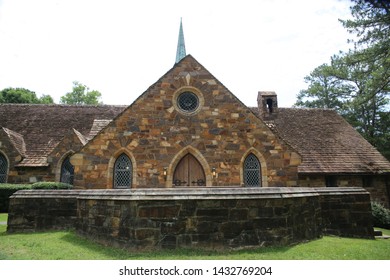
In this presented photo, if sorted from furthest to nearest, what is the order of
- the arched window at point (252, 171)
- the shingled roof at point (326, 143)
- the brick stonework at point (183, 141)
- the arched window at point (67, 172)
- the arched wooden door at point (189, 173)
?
the arched window at point (67, 172)
the shingled roof at point (326, 143)
the arched window at point (252, 171)
the arched wooden door at point (189, 173)
the brick stonework at point (183, 141)

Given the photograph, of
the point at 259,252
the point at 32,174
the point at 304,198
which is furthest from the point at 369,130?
the point at 32,174

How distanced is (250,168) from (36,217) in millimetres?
8546

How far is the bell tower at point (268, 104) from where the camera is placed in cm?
1961

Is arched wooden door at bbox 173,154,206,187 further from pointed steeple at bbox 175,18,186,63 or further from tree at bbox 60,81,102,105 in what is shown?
tree at bbox 60,81,102,105

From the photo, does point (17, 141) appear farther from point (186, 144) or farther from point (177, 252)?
point (177, 252)

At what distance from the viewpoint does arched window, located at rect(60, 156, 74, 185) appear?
1557cm

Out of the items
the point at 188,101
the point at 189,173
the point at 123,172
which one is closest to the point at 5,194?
the point at 123,172

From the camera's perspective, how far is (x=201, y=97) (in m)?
12.7

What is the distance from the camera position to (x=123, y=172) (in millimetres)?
12023

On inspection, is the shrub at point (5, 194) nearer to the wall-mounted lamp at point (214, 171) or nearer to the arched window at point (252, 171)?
the wall-mounted lamp at point (214, 171)

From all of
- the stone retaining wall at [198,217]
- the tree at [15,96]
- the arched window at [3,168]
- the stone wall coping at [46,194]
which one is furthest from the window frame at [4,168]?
the tree at [15,96]

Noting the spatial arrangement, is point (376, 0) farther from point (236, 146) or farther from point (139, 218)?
point (139, 218)

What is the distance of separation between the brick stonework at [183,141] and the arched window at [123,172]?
0.27 metres

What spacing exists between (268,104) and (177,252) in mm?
16004
